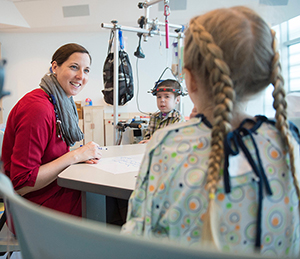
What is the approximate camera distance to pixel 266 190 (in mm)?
442

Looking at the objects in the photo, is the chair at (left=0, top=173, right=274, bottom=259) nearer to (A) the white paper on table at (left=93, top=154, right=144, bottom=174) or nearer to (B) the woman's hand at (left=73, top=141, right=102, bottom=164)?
(A) the white paper on table at (left=93, top=154, right=144, bottom=174)

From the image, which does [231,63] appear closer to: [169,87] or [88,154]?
[88,154]

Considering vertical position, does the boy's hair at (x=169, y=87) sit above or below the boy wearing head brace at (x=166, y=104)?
above

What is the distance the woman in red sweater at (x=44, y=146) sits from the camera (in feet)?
3.49

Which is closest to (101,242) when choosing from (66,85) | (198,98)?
(198,98)

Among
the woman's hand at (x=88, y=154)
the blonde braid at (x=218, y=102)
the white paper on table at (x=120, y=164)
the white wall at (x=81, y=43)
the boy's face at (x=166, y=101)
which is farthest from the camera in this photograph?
the white wall at (x=81, y=43)

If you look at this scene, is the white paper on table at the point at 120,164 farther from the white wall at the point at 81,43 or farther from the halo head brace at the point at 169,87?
the white wall at the point at 81,43

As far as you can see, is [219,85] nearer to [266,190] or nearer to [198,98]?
[198,98]

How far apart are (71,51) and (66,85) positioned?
0.62ft

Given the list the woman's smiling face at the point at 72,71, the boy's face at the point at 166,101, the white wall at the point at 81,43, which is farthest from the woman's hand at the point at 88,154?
the white wall at the point at 81,43

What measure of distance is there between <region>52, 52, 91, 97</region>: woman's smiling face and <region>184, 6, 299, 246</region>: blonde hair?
41.3 inches

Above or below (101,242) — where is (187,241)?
below

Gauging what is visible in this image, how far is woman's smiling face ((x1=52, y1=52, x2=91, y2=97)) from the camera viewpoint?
4.61ft

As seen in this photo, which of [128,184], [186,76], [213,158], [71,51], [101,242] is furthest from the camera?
[71,51]
